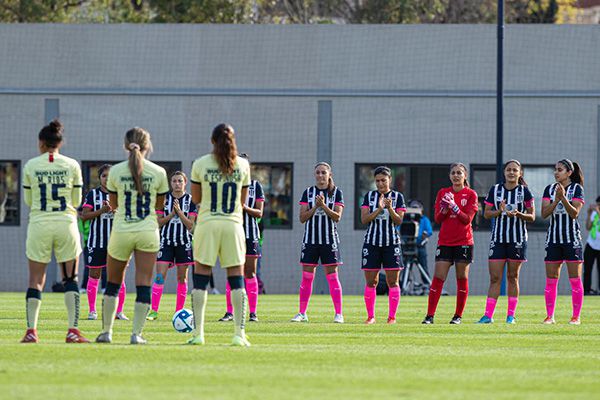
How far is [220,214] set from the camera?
1315 centimetres

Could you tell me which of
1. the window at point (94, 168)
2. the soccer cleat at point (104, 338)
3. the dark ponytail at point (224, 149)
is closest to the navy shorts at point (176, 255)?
the soccer cleat at point (104, 338)

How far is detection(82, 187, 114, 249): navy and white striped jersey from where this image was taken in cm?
1894

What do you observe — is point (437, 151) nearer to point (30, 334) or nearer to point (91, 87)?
point (91, 87)

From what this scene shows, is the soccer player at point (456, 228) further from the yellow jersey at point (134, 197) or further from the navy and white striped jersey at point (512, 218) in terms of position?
the yellow jersey at point (134, 197)

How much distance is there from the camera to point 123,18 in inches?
1906

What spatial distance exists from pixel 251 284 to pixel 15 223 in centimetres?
1599

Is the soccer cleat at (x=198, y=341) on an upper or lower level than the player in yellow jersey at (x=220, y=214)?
lower

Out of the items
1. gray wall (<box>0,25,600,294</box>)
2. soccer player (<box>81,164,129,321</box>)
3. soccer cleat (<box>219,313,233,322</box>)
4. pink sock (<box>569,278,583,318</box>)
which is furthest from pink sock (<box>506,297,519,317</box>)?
gray wall (<box>0,25,600,294</box>)

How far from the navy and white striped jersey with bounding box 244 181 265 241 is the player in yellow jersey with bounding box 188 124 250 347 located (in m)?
5.18

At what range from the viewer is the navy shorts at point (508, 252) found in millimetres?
18391

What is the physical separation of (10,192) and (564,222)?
18.4 m

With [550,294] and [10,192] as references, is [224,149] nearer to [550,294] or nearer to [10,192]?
[550,294]

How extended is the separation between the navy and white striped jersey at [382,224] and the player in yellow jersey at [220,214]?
5373 millimetres

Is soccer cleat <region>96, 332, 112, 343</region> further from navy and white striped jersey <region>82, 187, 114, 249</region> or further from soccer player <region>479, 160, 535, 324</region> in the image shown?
soccer player <region>479, 160, 535, 324</region>
